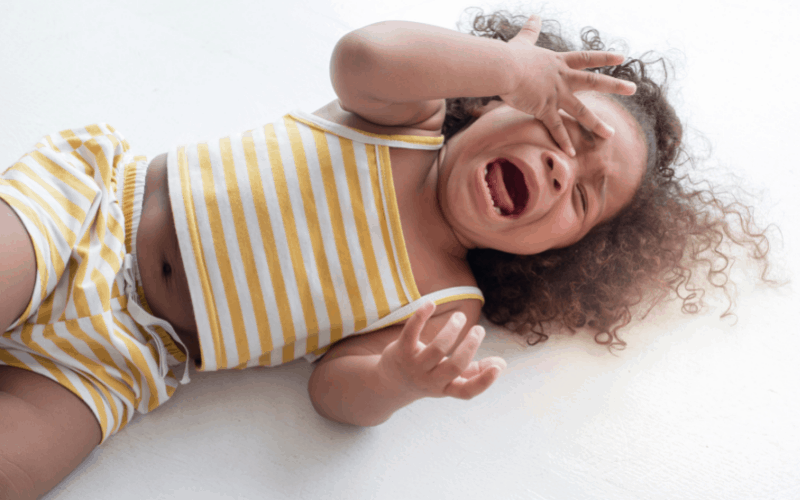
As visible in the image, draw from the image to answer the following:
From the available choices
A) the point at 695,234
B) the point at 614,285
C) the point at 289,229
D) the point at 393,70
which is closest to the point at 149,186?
the point at 289,229

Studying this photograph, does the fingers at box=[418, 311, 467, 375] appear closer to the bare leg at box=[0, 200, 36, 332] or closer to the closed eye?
the closed eye

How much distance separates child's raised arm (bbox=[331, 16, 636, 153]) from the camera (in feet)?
2.52

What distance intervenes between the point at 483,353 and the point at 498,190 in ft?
0.91

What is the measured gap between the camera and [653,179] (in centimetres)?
90

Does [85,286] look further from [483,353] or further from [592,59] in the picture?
[592,59]

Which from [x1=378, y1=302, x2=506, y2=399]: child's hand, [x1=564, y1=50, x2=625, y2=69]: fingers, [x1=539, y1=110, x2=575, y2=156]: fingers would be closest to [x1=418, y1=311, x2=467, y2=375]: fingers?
[x1=378, y1=302, x2=506, y2=399]: child's hand

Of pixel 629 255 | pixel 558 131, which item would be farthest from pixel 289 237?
pixel 629 255

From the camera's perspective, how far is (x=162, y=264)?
0.84 m

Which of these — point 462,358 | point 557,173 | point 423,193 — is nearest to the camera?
point 462,358

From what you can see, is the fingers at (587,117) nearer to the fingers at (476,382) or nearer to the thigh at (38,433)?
the fingers at (476,382)

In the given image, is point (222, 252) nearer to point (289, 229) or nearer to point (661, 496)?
point (289, 229)

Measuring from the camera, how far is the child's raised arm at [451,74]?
768 millimetres

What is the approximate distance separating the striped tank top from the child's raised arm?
8 centimetres

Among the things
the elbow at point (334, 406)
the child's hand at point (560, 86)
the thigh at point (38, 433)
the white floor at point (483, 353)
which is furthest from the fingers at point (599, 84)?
the thigh at point (38, 433)
